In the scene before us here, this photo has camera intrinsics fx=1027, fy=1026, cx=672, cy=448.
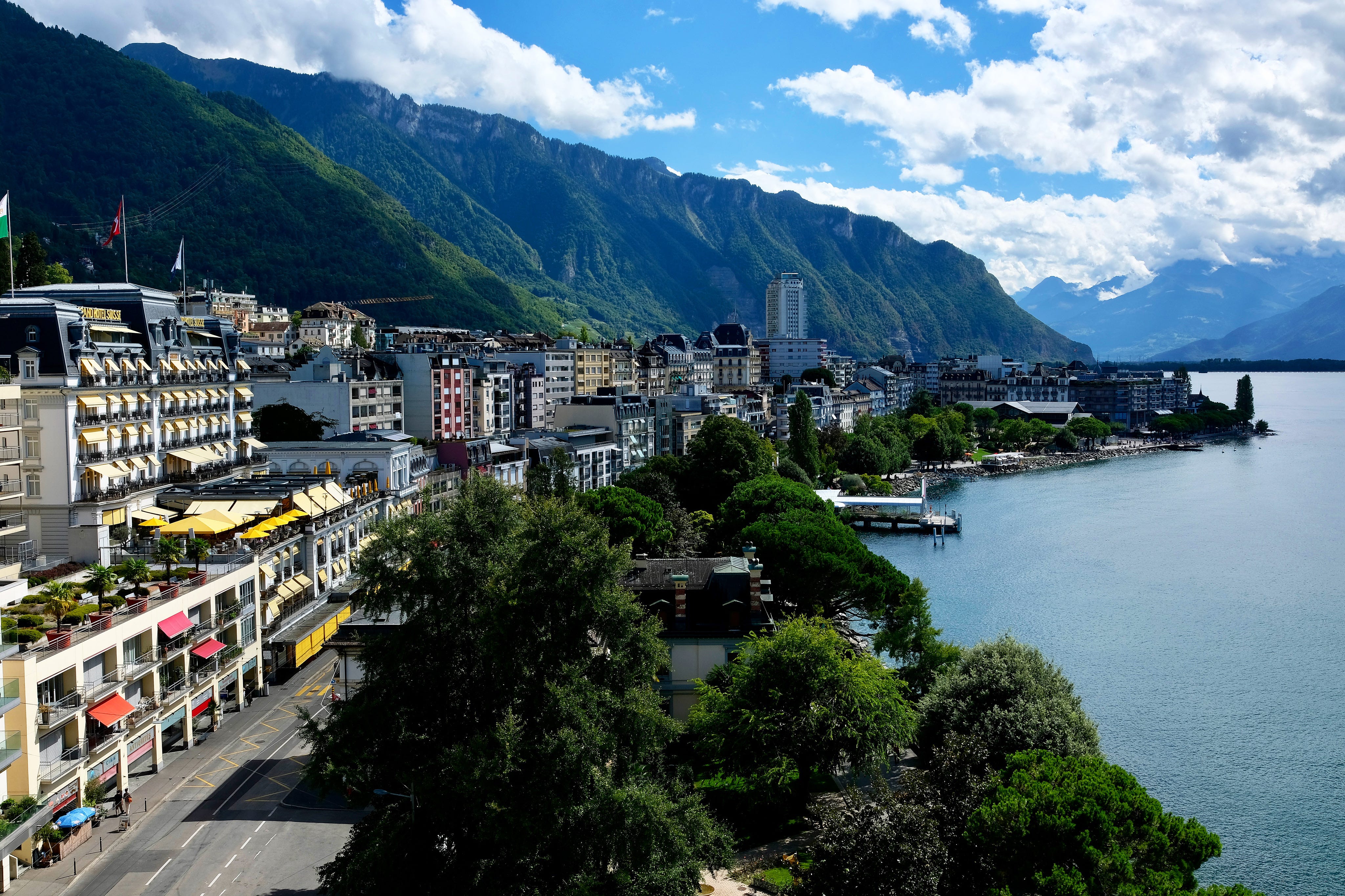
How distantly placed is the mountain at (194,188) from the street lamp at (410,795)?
12132cm

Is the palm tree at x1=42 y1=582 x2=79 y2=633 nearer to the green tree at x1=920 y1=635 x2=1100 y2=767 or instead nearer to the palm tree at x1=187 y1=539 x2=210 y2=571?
the palm tree at x1=187 y1=539 x2=210 y2=571

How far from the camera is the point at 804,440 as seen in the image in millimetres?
91250

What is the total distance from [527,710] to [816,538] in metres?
24.8

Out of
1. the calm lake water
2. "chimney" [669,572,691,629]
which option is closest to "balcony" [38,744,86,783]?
"chimney" [669,572,691,629]

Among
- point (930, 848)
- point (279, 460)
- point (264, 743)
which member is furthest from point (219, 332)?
point (930, 848)

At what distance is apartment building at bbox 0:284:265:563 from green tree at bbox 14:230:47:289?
17130 mm

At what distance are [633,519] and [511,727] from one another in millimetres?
34600

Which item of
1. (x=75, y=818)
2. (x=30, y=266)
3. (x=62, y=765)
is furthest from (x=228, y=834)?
(x=30, y=266)

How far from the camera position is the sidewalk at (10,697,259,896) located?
2017 cm

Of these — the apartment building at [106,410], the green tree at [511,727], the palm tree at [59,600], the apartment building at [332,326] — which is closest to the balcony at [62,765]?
the palm tree at [59,600]

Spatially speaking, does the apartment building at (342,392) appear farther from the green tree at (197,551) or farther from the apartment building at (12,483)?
the green tree at (197,551)

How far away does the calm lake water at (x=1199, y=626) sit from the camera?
97.9ft

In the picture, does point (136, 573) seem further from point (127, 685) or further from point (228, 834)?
→ point (228, 834)

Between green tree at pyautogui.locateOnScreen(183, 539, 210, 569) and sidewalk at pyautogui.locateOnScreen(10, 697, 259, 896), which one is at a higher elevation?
green tree at pyautogui.locateOnScreen(183, 539, 210, 569)
